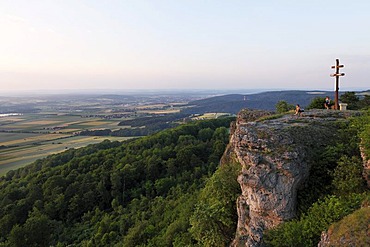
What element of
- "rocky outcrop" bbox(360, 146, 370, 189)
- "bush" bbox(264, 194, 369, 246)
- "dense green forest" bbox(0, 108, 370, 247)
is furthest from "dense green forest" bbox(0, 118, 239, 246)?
"rocky outcrop" bbox(360, 146, 370, 189)

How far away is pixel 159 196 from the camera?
46.1 metres

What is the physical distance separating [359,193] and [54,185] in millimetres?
50322

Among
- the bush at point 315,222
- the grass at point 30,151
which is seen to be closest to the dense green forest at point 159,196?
the bush at point 315,222

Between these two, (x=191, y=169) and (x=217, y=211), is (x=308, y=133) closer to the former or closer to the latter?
(x=217, y=211)

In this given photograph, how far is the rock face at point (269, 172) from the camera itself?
14.3 m

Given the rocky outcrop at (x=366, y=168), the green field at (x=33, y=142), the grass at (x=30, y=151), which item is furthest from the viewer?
the green field at (x=33, y=142)

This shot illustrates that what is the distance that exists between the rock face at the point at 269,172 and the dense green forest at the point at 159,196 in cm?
79

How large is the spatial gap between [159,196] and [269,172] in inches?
1339

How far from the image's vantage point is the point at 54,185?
51.2 metres

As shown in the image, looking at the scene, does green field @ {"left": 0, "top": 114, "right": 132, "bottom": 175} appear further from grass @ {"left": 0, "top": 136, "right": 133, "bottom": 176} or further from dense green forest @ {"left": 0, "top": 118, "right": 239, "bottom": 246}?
dense green forest @ {"left": 0, "top": 118, "right": 239, "bottom": 246}

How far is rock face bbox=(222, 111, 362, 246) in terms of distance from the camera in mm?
14289

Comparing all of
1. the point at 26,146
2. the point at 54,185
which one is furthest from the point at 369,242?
the point at 26,146

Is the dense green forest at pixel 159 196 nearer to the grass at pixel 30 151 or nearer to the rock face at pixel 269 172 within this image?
the rock face at pixel 269 172

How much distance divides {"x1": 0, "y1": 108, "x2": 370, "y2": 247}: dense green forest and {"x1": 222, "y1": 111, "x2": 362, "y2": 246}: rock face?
2.60 ft
